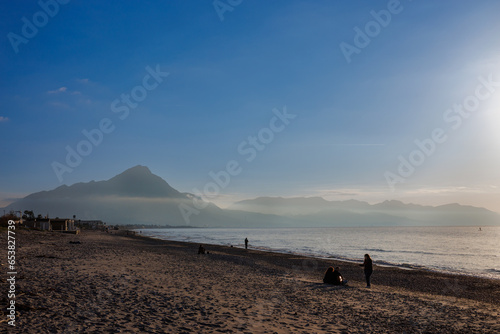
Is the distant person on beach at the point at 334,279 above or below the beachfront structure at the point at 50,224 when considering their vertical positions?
above

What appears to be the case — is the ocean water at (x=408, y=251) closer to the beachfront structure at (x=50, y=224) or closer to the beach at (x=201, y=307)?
the beach at (x=201, y=307)

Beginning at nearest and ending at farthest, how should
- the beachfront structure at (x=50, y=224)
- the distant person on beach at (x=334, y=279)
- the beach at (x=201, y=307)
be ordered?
the beach at (x=201, y=307) → the distant person on beach at (x=334, y=279) → the beachfront structure at (x=50, y=224)

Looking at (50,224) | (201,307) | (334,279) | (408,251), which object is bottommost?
(408,251)

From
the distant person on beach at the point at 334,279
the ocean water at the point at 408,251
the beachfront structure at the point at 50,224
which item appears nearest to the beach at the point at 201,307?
the distant person on beach at the point at 334,279

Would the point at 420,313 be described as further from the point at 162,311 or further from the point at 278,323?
the point at 162,311

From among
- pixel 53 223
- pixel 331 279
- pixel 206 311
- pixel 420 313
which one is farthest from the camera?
pixel 53 223

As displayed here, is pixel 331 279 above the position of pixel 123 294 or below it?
below

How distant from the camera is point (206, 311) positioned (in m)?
10.1

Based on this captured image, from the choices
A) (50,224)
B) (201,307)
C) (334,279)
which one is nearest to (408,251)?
(334,279)

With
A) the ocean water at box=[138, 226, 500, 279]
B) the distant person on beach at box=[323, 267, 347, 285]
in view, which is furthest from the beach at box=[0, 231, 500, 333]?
the ocean water at box=[138, 226, 500, 279]

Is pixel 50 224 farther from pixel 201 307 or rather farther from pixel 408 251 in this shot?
pixel 201 307

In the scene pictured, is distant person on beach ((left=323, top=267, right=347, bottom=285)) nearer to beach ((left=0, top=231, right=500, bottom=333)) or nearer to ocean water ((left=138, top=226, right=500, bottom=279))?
beach ((left=0, top=231, right=500, bottom=333))

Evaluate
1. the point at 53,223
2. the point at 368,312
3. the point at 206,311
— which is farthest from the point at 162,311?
the point at 53,223

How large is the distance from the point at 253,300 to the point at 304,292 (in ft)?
12.0
